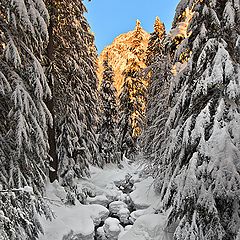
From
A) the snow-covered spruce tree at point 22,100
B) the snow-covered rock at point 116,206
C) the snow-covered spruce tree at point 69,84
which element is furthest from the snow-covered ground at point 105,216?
the snow-covered spruce tree at point 69,84

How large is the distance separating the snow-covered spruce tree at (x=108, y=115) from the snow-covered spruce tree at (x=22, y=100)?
16.7 meters

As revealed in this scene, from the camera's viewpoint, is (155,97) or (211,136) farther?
(155,97)

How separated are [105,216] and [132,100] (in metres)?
17.4

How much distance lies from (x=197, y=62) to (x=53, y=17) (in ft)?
22.2

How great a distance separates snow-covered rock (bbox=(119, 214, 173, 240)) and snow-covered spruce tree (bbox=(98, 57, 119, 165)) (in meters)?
16.2

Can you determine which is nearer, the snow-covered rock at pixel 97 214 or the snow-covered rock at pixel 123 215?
the snow-covered rock at pixel 97 214

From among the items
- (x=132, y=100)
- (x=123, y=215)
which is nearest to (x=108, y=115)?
(x=132, y=100)

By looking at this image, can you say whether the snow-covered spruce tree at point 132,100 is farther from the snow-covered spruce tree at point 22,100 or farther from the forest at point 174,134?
the snow-covered spruce tree at point 22,100

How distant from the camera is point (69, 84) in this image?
13.5 m

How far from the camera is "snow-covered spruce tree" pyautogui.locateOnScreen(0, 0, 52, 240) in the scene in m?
6.75

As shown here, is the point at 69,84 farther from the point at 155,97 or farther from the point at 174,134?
the point at 174,134

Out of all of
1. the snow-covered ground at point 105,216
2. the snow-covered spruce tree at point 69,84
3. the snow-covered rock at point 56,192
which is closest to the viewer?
the snow-covered ground at point 105,216

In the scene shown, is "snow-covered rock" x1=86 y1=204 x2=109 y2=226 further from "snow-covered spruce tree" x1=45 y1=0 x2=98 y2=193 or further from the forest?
"snow-covered spruce tree" x1=45 y1=0 x2=98 y2=193

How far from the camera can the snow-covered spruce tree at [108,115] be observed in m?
24.6
